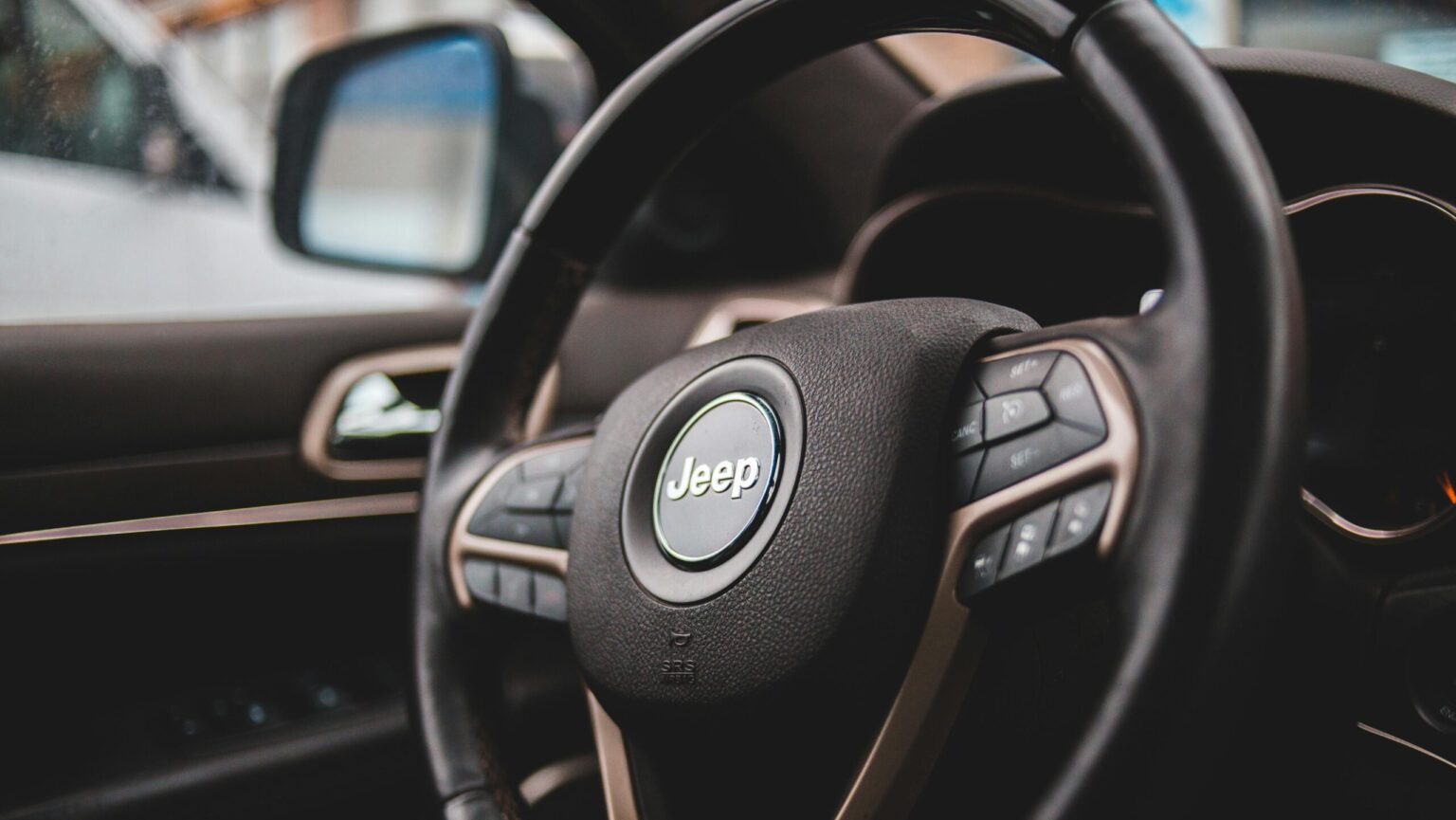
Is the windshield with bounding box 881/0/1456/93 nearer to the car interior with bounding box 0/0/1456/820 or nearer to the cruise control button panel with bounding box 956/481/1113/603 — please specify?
the car interior with bounding box 0/0/1456/820

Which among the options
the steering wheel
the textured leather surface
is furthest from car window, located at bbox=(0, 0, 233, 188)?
the textured leather surface

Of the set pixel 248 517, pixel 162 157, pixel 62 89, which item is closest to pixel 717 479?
pixel 248 517

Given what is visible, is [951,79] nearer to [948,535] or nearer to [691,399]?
[691,399]

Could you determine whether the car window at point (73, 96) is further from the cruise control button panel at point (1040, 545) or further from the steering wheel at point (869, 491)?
the cruise control button panel at point (1040, 545)

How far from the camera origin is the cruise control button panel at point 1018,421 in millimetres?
587

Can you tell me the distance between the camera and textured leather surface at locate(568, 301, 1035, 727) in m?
0.66

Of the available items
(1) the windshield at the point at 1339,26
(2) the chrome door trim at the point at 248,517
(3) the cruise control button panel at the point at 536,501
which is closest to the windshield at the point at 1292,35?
(1) the windshield at the point at 1339,26

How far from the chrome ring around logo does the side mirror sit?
119 centimetres

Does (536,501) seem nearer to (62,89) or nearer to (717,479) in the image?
(717,479)

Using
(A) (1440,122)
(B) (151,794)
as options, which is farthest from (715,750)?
(B) (151,794)

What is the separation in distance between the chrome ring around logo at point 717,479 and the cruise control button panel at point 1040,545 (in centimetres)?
14

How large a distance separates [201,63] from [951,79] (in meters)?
1.59

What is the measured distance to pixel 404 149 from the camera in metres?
2.04

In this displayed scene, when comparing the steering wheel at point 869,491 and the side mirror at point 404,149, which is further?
the side mirror at point 404,149
